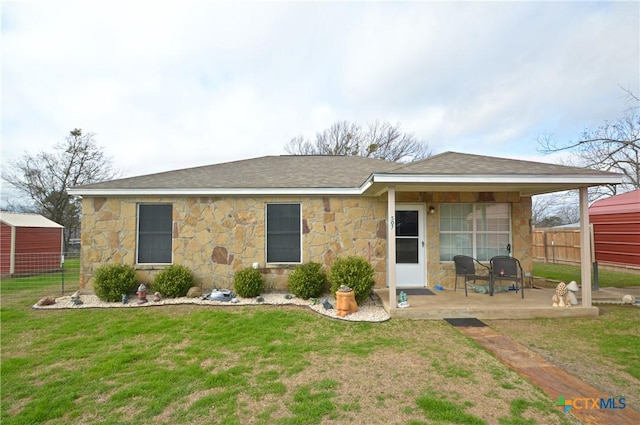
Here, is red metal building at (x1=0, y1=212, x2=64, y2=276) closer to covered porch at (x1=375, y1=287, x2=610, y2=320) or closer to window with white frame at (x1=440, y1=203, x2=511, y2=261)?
covered porch at (x1=375, y1=287, x2=610, y2=320)

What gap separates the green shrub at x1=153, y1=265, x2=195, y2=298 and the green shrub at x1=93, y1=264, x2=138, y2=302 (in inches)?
22.5

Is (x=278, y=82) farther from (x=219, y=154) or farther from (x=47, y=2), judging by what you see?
(x=219, y=154)

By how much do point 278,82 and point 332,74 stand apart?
229 centimetres

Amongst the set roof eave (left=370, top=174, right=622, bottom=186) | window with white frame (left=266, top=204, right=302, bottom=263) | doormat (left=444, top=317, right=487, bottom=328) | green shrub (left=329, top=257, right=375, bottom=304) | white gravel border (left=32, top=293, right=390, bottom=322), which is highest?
roof eave (left=370, top=174, right=622, bottom=186)

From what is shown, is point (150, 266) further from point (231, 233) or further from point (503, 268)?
point (503, 268)

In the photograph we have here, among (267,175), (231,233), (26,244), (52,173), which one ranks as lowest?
(26,244)

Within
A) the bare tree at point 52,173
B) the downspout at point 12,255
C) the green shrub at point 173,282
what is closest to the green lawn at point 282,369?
the green shrub at point 173,282

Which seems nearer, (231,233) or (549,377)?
(549,377)

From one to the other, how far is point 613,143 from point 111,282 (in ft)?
62.5

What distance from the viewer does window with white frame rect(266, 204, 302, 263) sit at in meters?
7.26

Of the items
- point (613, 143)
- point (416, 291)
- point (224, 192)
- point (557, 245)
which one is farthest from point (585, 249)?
point (613, 143)

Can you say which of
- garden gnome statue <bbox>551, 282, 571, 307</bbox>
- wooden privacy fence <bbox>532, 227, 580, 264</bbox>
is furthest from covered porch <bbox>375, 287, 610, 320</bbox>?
wooden privacy fence <bbox>532, 227, 580, 264</bbox>

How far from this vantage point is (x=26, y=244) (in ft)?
39.1

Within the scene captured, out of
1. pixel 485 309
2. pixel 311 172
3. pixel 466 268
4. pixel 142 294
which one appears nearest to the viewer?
pixel 485 309
